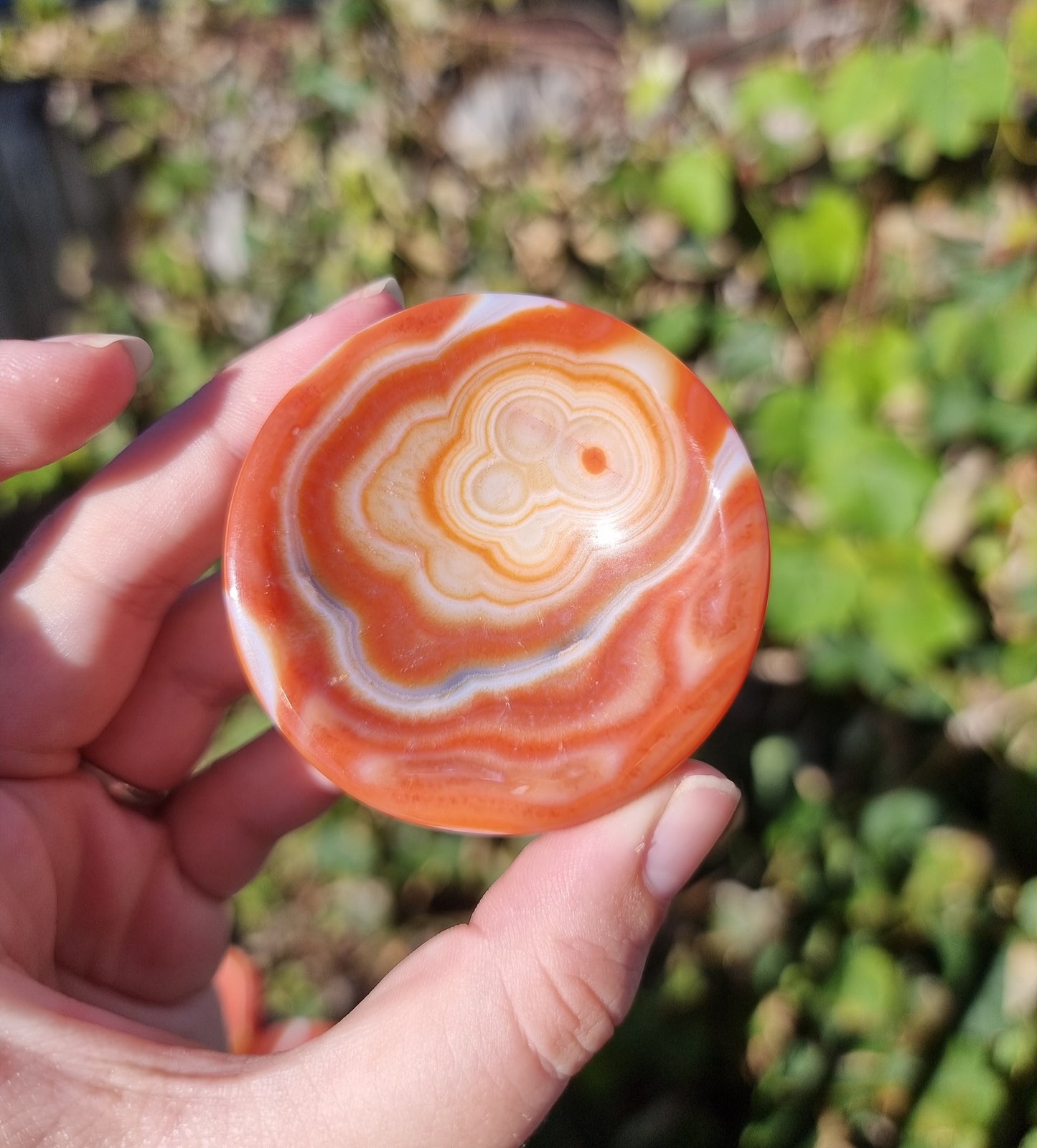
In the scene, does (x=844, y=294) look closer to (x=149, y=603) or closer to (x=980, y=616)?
(x=980, y=616)

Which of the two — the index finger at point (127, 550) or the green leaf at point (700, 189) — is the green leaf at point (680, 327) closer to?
the green leaf at point (700, 189)

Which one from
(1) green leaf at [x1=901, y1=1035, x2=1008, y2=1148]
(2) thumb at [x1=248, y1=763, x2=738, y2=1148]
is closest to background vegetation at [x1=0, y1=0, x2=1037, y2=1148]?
(1) green leaf at [x1=901, y1=1035, x2=1008, y2=1148]

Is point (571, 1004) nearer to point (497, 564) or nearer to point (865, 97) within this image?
point (497, 564)

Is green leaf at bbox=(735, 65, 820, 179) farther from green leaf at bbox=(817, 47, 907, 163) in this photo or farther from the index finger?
the index finger

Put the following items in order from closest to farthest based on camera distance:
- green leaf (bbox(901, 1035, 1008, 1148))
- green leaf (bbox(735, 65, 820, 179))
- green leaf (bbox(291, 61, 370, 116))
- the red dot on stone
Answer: the red dot on stone
green leaf (bbox(901, 1035, 1008, 1148))
green leaf (bbox(735, 65, 820, 179))
green leaf (bbox(291, 61, 370, 116))

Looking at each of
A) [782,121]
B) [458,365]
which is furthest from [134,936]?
[782,121]

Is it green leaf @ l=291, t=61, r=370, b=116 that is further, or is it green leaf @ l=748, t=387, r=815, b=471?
green leaf @ l=291, t=61, r=370, b=116

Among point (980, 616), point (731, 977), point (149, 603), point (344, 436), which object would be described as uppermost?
point (344, 436)
